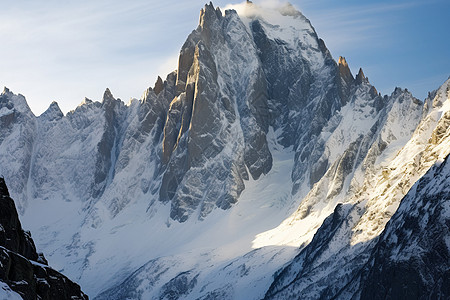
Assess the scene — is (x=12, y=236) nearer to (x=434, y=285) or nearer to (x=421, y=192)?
(x=434, y=285)

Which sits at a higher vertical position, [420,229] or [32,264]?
[32,264]

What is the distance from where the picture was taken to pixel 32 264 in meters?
60.8

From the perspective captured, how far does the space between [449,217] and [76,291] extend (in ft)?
337

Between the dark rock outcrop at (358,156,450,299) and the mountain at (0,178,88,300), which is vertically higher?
the mountain at (0,178,88,300)

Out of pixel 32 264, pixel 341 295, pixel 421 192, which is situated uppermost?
pixel 32 264

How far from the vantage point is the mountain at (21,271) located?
5625 cm

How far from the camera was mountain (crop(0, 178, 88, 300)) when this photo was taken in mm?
56250

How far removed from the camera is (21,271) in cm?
5769

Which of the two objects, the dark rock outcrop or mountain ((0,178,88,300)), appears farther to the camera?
the dark rock outcrop

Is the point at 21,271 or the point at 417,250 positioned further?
the point at 417,250

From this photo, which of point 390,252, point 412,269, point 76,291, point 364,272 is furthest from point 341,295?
point 76,291

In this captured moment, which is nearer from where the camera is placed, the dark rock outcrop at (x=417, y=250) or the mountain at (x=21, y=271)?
the mountain at (x=21, y=271)

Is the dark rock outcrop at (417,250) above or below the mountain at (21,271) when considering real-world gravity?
below

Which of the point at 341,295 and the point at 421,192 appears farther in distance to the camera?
the point at 341,295
